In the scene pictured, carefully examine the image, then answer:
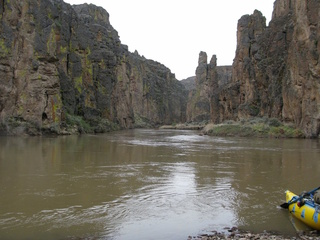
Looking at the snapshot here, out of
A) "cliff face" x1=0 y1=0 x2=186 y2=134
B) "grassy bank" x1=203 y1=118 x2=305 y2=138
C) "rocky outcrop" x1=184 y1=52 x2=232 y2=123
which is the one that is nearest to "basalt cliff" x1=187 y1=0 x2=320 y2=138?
"grassy bank" x1=203 y1=118 x2=305 y2=138

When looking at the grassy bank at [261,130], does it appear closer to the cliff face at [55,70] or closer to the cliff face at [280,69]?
the cliff face at [280,69]

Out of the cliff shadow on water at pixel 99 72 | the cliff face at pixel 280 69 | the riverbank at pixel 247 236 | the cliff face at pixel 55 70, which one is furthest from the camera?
the cliff face at pixel 280 69

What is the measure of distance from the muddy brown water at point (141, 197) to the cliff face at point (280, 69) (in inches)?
954

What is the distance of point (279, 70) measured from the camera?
165ft

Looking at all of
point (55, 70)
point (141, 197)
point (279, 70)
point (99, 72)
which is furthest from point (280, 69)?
point (141, 197)

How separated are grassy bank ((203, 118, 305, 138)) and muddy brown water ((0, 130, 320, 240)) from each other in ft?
79.3

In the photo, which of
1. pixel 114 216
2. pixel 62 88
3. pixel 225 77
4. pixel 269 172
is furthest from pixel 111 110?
pixel 225 77

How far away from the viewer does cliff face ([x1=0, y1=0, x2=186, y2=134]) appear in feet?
123

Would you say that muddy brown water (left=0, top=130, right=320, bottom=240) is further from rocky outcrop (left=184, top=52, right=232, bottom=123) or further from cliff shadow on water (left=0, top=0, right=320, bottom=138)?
rocky outcrop (left=184, top=52, right=232, bottom=123)

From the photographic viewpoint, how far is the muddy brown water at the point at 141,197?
7348 mm

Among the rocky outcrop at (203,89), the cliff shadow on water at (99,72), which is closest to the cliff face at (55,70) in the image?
the cliff shadow on water at (99,72)

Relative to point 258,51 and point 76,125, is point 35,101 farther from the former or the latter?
point 258,51

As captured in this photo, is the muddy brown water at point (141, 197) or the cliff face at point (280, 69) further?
the cliff face at point (280, 69)

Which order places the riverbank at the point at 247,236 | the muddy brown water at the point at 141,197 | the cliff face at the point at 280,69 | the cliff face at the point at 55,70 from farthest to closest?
1. the cliff face at the point at 280,69
2. the cliff face at the point at 55,70
3. the muddy brown water at the point at 141,197
4. the riverbank at the point at 247,236
